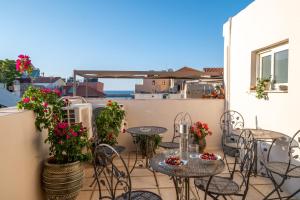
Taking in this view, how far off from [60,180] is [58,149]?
1.04ft

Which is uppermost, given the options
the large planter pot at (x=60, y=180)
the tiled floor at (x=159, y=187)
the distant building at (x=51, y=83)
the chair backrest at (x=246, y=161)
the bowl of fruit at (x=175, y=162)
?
the distant building at (x=51, y=83)

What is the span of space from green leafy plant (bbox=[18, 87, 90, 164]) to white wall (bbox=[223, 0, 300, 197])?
8.37 feet

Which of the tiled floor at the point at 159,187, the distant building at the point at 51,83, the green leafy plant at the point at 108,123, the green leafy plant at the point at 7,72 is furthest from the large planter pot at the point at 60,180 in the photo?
the green leafy plant at the point at 7,72

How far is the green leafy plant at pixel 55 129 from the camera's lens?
2230 mm

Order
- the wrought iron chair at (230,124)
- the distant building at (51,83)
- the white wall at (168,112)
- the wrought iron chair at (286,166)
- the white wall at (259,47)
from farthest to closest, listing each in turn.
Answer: the white wall at (168,112) < the wrought iron chair at (230,124) < the distant building at (51,83) < the white wall at (259,47) < the wrought iron chair at (286,166)

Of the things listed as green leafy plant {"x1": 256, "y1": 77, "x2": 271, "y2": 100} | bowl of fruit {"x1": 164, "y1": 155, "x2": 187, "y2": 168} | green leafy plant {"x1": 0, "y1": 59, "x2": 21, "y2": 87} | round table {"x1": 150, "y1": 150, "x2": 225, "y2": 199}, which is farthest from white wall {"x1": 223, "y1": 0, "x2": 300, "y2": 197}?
green leafy plant {"x1": 0, "y1": 59, "x2": 21, "y2": 87}

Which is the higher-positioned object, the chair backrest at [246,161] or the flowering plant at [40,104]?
the flowering plant at [40,104]

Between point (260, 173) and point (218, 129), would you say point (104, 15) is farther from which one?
point (260, 173)

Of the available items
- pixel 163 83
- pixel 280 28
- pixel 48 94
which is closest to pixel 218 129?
pixel 280 28

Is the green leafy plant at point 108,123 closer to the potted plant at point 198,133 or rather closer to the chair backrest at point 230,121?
the potted plant at point 198,133

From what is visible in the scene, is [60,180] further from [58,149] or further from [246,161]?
[246,161]

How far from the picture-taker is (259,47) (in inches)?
132

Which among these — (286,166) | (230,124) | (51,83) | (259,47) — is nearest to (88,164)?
(230,124)

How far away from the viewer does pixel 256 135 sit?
2926 millimetres
